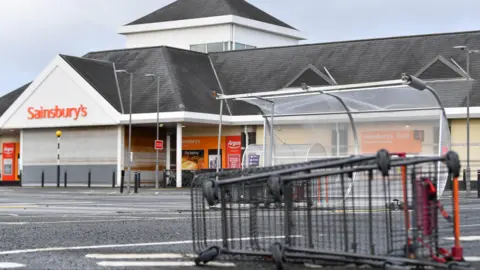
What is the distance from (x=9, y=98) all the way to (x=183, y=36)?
13179 mm

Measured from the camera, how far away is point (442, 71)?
49.2 meters

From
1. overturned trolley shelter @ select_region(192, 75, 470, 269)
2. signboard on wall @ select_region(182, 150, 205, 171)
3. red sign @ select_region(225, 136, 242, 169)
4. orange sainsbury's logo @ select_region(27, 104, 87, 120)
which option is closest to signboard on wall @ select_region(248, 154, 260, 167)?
red sign @ select_region(225, 136, 242, 169)

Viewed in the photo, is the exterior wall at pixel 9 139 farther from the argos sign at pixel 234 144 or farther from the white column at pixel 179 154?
the argos sign at pixel 234 144

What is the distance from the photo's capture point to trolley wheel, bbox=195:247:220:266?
27.9ft

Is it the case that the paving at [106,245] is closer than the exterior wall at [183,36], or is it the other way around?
the paving at [106,245]

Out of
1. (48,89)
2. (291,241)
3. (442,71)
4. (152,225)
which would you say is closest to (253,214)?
(291,241)

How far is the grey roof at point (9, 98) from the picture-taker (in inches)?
2549

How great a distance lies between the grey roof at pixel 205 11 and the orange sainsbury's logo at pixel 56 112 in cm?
1662

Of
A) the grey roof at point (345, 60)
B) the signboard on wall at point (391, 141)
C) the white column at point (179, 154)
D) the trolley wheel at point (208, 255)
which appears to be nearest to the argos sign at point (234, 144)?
the grey roof at point (345, 60)

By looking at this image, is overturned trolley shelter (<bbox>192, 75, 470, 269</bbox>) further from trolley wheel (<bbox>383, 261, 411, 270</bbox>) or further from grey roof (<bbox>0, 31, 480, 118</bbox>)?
grey roof (<bbox>0, 31, 480, 118</bbox>)

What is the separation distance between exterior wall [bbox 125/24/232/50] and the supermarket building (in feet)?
28.2

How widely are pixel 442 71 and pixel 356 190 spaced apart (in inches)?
1661

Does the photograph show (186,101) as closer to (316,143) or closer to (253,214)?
(316,143)

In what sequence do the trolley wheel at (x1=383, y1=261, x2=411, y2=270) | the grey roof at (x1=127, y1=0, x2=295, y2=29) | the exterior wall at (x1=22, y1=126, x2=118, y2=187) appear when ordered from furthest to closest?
the grey roof at (x1=127, y1=0, x2=295, y2=29)
the exterior wall at (x1=22, y1=126, x2=118, y2=187)
the trolley wheel at (x1=383, y1=261, x2=411, y2=270)
